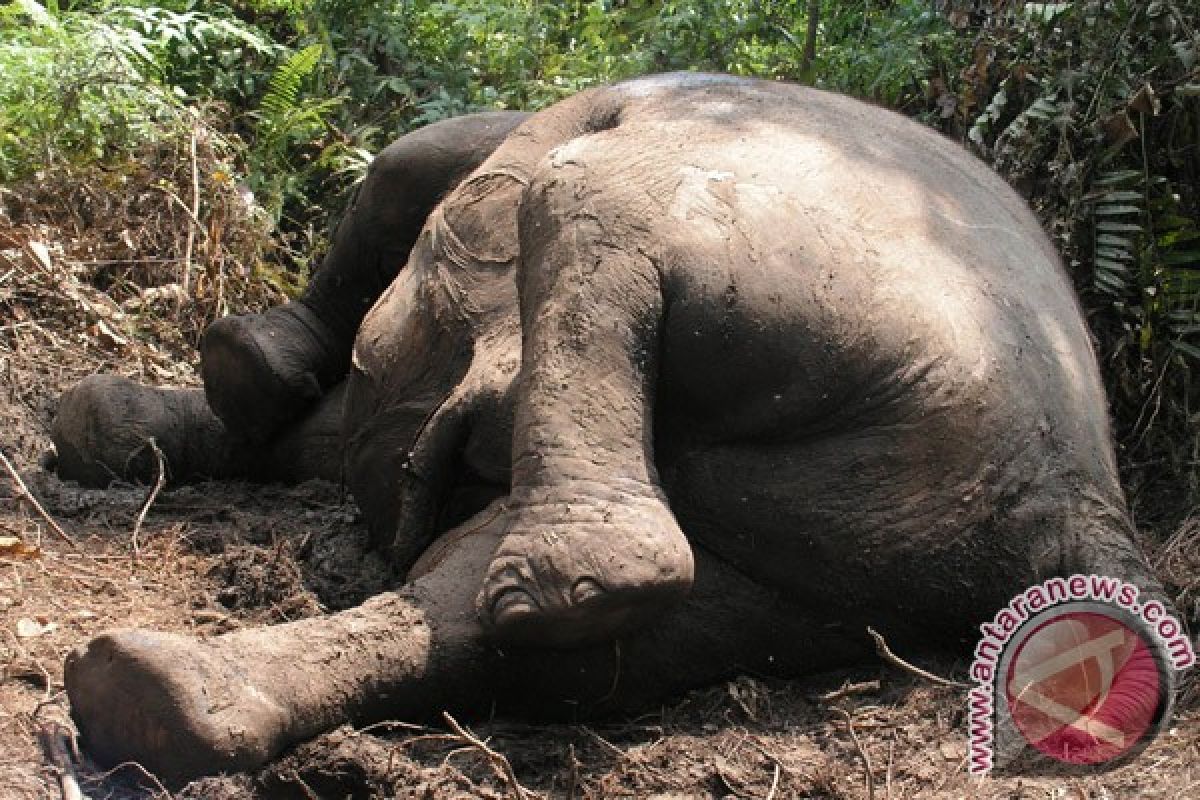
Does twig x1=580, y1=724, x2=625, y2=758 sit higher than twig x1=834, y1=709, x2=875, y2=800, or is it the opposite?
twig x1=834, y1=709, x2=875, y2=800

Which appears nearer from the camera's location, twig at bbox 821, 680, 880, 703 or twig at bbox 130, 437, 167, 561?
twig at bbox 821, 680, 880, 703

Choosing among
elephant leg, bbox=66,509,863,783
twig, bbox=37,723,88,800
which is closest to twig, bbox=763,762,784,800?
elephant leg, bbox=66,509,863,783

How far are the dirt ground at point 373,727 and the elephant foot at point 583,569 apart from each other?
224mm

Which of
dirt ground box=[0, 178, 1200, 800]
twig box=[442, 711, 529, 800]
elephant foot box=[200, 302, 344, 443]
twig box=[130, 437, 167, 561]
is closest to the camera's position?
twig box=[442, 711, 529, 800]

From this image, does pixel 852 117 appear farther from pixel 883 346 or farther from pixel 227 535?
pixel 227 535

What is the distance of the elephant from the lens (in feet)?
9.78

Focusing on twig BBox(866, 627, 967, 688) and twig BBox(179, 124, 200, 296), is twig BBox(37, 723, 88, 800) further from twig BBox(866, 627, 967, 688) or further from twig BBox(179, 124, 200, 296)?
twig BBox(179, 124, 200, 296)

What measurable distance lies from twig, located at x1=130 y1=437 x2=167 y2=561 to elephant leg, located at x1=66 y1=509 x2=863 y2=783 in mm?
958

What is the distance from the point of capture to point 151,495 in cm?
442

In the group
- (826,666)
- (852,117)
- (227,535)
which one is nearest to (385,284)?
Result: (227,535)

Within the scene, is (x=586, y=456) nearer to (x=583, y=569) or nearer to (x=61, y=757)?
(x=583, y=569)

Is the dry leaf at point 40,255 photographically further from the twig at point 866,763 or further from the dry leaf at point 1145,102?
the twig at point 866,763

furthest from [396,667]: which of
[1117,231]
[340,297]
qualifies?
[1117,231]

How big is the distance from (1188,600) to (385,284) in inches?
85.9
